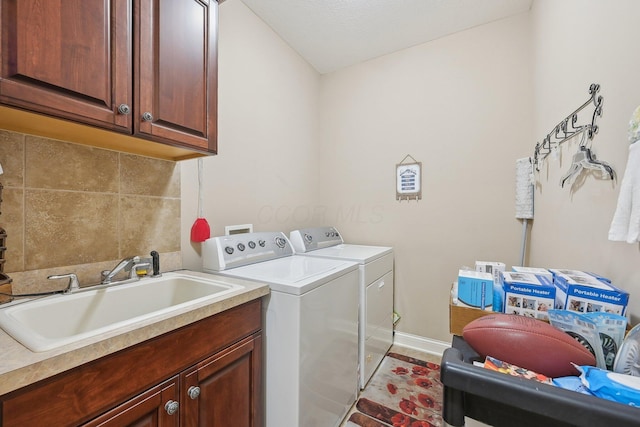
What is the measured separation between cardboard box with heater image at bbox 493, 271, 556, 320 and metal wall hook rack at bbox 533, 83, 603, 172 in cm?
60

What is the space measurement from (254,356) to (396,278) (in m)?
1.61

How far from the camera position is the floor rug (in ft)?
5.03

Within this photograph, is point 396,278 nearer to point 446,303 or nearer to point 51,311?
point 446,303

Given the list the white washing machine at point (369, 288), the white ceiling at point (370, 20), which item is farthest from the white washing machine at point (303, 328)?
the white ceiling at point (370, 20)

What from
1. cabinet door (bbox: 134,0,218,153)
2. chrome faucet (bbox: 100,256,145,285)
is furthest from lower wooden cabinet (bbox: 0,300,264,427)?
cabinet door (bbox: 134,0,218,153)

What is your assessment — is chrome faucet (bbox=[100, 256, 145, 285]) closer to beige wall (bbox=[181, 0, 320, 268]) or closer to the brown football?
beige wall (bbox=[181, 0, 320, 268])

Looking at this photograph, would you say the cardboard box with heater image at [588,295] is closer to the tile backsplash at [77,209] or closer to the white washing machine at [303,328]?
the white washing machine at [303,328]

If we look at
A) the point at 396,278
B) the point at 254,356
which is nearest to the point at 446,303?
the point at 396,278

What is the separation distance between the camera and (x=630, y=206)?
0.68m

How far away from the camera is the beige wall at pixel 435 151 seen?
198cm

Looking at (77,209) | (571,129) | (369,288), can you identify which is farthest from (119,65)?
(571,129)

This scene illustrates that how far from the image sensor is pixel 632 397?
1.45ft

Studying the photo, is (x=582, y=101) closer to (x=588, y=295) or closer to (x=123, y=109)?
(x=588, y=295)

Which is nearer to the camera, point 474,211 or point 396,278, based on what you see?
point 474,211
